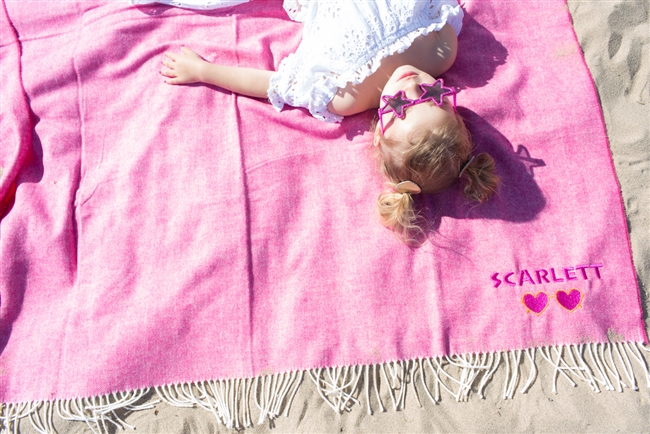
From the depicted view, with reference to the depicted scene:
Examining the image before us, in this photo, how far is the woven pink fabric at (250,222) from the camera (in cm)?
163

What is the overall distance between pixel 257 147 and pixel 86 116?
74cm

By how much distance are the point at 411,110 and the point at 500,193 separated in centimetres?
53

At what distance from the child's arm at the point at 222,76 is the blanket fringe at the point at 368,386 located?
1.15 metres

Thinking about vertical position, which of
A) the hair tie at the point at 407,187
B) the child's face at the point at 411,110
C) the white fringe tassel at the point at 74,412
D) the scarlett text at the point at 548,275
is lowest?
the white fringe tassel at the point at 74,412

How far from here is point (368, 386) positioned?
160cm

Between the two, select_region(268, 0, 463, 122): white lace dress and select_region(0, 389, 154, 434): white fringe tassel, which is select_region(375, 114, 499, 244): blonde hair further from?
select_region(0, 389, 154, 434): white fringe tassel

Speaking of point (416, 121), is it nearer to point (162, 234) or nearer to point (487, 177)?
point (487, 177)

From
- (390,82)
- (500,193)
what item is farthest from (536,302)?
(390,82)

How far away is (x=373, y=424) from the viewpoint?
157cm

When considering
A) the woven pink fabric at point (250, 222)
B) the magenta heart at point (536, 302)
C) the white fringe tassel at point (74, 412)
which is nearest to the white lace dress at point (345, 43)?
the woven pink fabric at point (250, 222)

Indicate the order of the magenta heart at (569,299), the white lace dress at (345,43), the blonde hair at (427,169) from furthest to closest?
1. the white lace dress at (345,43)
2. the magenta heart at (569,299)
3. the blonde hair at (427,169)

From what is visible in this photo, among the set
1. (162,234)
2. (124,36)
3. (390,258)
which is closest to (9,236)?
(162,234)

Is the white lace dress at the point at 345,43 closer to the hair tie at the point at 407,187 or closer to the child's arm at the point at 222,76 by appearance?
the child's arm at the point at 222,76

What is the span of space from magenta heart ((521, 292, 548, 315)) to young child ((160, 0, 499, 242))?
41 centimetres
